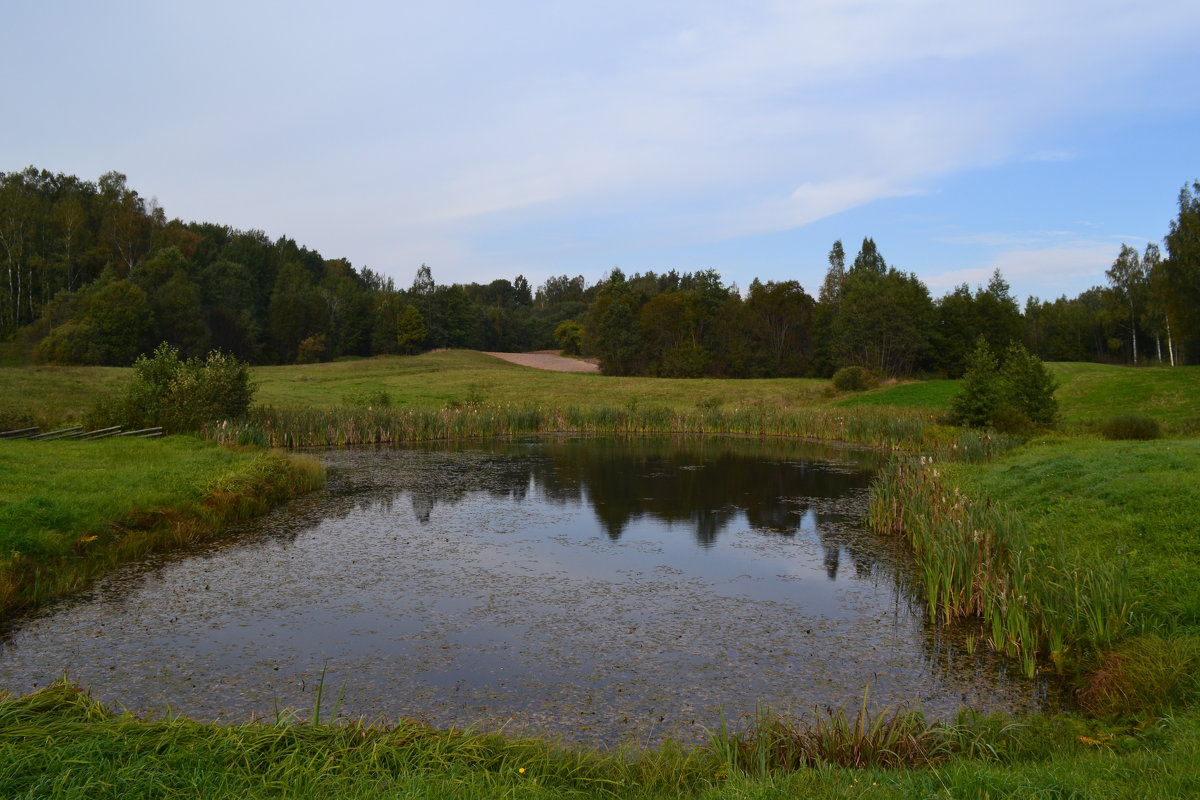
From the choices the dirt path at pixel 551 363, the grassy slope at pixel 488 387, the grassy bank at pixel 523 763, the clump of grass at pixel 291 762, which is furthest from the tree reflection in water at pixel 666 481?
the dirt path at pixel 551 363

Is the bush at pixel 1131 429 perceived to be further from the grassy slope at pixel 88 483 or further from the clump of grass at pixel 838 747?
→ the grassy slope at pixel 88 483

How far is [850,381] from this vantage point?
46.1 metres

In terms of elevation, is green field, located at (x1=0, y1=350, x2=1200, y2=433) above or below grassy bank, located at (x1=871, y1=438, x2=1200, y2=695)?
above

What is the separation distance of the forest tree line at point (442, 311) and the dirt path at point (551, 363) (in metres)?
1.89

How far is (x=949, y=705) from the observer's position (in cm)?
738

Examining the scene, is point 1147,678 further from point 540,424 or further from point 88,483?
point 540,424

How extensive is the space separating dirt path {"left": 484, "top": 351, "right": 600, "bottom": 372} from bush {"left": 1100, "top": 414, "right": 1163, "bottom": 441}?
52082mm

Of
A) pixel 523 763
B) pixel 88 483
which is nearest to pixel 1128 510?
pixel 523 763

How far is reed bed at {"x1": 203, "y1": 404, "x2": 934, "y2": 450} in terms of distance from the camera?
27594 millimetres

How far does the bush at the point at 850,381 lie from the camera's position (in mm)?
46062

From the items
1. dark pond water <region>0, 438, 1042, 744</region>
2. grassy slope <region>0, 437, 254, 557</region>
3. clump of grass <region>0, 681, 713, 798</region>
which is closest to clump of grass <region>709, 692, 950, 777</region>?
clump of grass <region>0, 681, 713, 798</region>

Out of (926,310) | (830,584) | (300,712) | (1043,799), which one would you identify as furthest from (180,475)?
(926,310)

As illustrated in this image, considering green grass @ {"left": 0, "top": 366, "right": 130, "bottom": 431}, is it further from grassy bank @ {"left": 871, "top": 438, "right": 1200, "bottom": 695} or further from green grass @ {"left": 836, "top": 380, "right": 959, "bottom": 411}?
green grass @ {"left": 836, "top": 380, "right": 959, "bottom": 411}

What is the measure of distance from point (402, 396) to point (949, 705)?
3796 cm
